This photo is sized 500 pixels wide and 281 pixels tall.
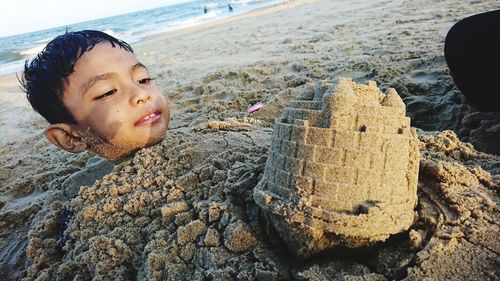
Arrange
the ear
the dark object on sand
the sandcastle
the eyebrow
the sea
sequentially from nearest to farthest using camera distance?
the sandcastle < the dark object on sand < the eyebrow < the ear < the sea

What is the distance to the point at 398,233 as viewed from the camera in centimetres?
120

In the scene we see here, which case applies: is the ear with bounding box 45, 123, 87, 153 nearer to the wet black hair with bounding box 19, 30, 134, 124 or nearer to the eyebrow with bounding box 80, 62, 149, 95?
the wet black hair with bounding box 19, 30, 134, 124

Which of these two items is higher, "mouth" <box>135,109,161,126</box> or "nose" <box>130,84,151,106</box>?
"nose" <box>130,84,151,106</box>

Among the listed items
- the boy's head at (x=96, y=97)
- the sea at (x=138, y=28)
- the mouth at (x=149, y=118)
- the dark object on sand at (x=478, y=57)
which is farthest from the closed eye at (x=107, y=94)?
the sea at (x=138, y=28)

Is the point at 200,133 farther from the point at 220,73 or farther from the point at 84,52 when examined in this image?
the point at 220,73

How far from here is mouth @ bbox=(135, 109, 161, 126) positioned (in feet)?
7.72

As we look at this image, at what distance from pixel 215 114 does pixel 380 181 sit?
2.44 meters

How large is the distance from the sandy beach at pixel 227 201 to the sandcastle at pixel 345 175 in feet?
0.33

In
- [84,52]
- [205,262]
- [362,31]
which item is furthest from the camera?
[362,31]

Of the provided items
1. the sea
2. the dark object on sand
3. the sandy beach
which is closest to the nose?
the sandy beach

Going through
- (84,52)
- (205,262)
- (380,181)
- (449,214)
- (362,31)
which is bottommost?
(362,31)

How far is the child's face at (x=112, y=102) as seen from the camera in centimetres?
227

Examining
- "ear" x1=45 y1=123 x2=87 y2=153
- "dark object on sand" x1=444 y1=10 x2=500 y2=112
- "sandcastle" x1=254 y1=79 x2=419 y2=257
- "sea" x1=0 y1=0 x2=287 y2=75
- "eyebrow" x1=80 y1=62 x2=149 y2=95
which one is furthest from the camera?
"sea" x1=0 y1=0 x2=287 y2=75

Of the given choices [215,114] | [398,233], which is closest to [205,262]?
[398,233]
